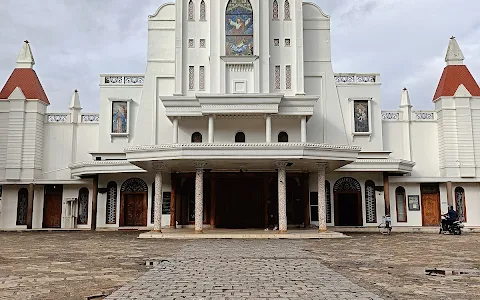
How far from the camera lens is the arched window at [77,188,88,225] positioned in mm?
27453

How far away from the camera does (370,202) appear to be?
26.7 metres

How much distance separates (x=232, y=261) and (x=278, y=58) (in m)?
17.4

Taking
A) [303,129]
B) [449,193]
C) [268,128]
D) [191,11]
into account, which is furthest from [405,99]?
[191,11]

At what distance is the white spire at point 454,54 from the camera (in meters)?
28.8

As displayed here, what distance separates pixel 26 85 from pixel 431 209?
24.5 meters

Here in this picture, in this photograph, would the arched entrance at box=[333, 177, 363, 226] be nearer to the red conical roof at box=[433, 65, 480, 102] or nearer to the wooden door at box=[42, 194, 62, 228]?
the red conical roof at box=[433, 65, 480, 102]

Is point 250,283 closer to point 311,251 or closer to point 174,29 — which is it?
point 311,251

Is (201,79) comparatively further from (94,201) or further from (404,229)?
(404,229)

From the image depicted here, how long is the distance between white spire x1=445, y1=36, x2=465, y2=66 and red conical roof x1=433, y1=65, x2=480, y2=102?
1.14ft

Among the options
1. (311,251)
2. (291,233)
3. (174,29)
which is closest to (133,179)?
(174,29)

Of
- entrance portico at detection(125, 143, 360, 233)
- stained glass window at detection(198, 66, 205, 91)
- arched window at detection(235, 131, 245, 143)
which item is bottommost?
entrance portico at detection(125, 143, 360, 233)

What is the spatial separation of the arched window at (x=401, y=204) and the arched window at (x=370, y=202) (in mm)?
1472

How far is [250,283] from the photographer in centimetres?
795

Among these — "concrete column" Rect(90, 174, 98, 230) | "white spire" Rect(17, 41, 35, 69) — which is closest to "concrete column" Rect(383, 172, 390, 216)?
"concrete column" Rect(90, 174, 98, 230)
